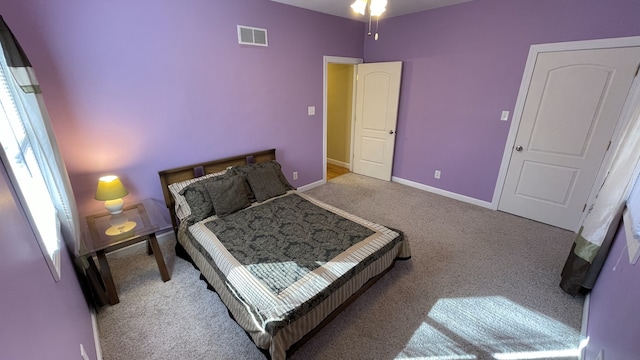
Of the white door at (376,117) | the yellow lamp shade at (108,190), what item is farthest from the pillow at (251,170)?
the white door at (376,117)

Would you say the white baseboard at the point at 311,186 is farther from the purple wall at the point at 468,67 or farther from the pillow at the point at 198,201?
the pillow at the point at 198,201

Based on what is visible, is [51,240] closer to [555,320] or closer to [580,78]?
[555,320]

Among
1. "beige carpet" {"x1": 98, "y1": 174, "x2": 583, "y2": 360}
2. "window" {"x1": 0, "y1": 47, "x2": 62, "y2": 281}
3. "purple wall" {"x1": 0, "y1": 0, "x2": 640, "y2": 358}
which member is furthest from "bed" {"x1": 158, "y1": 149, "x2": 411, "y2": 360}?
"window" {"x1": 0, "y1": 47, "x2": 62, "y2": 281}

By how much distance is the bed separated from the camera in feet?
5.11

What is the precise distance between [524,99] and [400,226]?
2.07 meters

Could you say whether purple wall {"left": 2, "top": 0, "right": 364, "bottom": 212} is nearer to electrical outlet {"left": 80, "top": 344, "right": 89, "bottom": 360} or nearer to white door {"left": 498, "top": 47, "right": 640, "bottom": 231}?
electrical outlet {"left": 80, "top": 344, "right": 89, "bottom": 360}

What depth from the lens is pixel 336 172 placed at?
16.6 ft

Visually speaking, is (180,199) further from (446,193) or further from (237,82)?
(446,193)

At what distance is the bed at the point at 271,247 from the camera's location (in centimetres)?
156

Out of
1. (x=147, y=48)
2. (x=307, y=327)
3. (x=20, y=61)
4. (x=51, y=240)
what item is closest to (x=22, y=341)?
(x=51, y=240)

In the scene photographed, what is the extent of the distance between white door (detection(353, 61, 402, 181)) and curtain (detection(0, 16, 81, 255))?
3.87 m

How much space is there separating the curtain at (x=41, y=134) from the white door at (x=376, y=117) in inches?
152

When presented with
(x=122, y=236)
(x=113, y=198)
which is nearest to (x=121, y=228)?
(x=122, y=236)

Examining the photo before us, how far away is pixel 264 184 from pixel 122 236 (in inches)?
51.7
